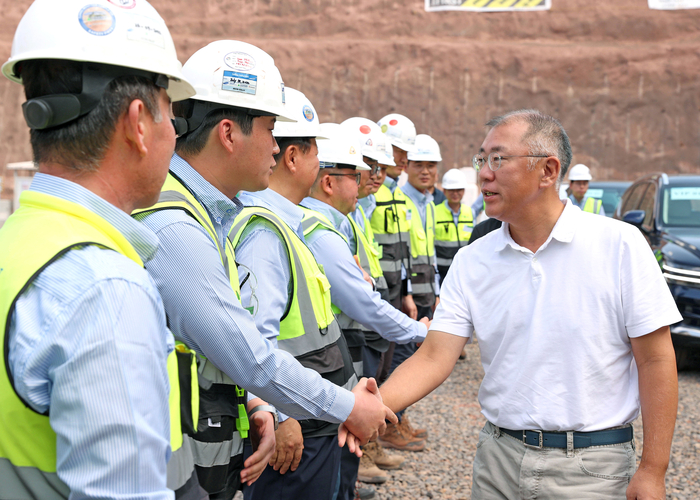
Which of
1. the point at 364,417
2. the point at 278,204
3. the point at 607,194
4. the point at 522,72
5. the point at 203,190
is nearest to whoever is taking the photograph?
the point at 203,190

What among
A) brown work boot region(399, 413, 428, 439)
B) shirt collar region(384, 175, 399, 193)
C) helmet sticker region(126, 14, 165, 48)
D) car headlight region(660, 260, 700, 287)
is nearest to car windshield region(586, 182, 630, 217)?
car headlight region(660, 260, 700, 287)

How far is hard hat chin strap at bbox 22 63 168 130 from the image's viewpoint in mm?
1346

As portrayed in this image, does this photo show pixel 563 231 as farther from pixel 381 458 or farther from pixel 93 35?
pixel 381 458

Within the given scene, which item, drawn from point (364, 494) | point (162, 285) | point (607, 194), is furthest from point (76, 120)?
point (607, 194)

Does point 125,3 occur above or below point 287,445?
above

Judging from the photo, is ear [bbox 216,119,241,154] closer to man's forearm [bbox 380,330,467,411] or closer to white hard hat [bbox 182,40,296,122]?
white hard hat [bbox 182,40,296,122]

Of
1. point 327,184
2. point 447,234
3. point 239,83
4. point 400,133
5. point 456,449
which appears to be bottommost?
point 456,449

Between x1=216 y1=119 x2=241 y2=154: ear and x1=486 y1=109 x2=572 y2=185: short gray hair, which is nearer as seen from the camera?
x1=216 y1=119 x2=241 y2=154: ear

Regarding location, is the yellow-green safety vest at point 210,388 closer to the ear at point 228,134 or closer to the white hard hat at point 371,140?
the ear at point 228,134

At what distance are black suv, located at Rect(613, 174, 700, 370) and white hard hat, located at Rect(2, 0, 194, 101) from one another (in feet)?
23.0

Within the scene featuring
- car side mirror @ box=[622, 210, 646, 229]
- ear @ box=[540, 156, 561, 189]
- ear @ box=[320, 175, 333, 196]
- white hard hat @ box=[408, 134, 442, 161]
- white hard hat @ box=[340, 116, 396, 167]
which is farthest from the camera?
car side mirror @ box=[622, 210, 646, 229]

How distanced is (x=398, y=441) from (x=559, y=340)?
344 centimetres

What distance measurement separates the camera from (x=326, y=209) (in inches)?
169

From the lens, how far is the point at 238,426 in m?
2.25
